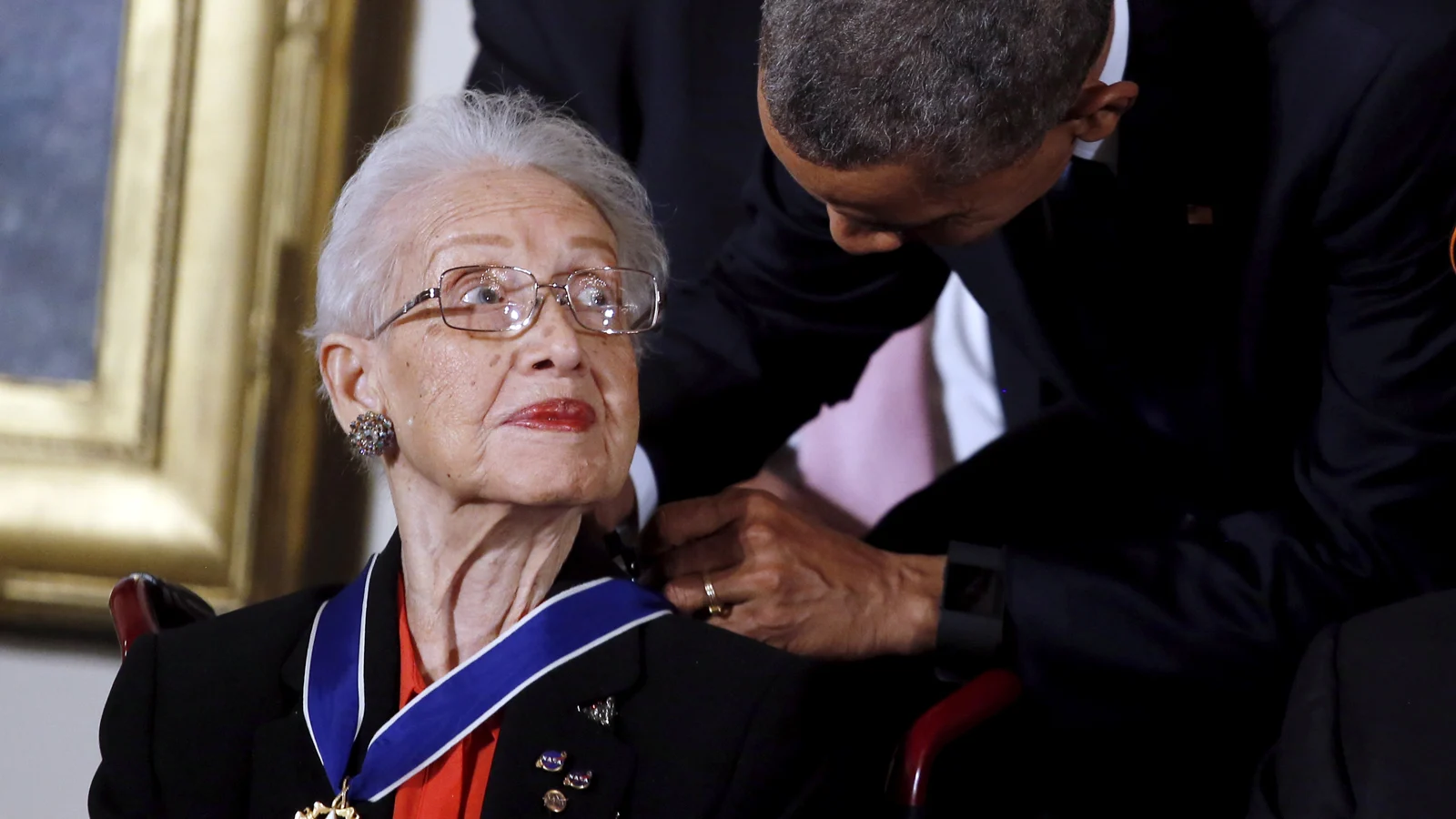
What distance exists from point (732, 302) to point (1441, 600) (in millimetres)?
1296

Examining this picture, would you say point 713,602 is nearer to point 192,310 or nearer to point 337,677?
point 337,677

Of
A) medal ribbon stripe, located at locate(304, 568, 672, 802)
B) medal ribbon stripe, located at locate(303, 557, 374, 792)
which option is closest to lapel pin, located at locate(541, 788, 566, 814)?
medal ribbon stripe, located at locate(304, 568, 672, 802)

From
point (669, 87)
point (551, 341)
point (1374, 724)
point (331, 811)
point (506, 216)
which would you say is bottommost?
point (331, 811)

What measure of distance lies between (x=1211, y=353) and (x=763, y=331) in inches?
27.1

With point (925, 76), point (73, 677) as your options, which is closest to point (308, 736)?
point (925, 76)

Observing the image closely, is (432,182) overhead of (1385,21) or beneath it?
beneath

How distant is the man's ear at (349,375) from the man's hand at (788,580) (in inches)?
15.5

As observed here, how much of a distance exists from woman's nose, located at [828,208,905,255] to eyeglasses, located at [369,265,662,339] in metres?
0.26

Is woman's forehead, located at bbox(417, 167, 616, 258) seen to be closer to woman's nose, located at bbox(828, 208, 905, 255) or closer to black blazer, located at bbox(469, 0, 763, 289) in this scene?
woman's nose, located at bbox(828, 208, 905, 255)

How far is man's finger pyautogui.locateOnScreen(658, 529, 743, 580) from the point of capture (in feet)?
6.09

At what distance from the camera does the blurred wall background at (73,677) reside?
106 inches

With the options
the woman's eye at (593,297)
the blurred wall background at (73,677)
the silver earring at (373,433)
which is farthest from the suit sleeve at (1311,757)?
the blurred wall background at (73,677)

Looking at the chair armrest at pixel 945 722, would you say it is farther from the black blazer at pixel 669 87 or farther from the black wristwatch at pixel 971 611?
the black blazer at pixel 669 87

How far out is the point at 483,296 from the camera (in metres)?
1.63
